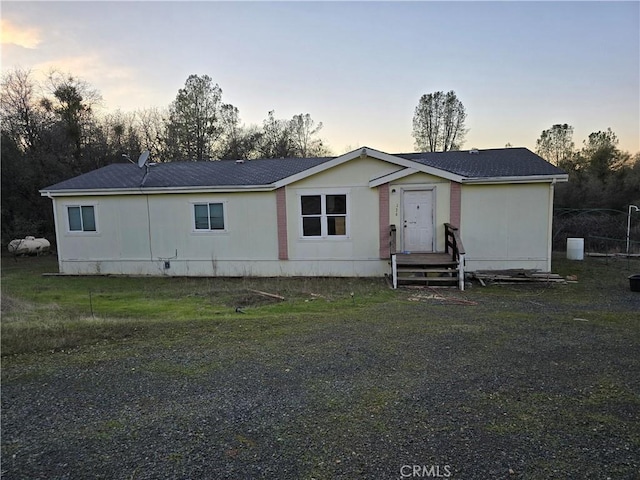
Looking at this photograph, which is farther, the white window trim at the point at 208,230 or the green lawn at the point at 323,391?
the white window trim at the point at 208,230

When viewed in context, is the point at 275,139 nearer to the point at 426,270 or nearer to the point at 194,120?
the point at 194,120

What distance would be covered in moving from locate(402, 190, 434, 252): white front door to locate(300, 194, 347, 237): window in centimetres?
179

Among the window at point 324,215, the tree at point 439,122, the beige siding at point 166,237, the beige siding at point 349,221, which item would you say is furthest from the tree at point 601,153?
the beige siding at point 166,237

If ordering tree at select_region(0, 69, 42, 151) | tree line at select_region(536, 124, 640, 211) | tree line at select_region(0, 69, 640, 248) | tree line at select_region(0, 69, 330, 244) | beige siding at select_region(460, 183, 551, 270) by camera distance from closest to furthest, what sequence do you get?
beige siding at select_region(460, 183, 551, 270)
tree line at select_region(0, 69, 330, 244)
tree line at select_region(0, 69, 640, 248)
tree at select_region(0, 69, 42, 151)
tree line at select_region(536, 124, 640, 211)

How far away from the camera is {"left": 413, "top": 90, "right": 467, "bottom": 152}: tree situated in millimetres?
34281

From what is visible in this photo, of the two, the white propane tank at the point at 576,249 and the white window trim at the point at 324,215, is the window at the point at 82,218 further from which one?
the white propane tank at the point at 576,249

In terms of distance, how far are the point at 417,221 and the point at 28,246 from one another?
17.6 metres

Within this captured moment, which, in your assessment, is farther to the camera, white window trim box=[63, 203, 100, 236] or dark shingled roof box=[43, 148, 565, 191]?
white window trim box=[63, 203, 100, 236]

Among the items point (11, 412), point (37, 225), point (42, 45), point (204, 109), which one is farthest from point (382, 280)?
point (204, 109)

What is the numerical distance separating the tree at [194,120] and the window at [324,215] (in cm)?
2045

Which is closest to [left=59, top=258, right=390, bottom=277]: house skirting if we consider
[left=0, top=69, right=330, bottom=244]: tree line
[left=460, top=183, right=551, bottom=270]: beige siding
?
A: [left=460, top=183, right=551, bottom=270]: beige siding

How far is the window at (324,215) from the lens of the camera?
11.7 meters

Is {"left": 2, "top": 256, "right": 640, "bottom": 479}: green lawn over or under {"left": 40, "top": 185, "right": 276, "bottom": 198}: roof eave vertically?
under

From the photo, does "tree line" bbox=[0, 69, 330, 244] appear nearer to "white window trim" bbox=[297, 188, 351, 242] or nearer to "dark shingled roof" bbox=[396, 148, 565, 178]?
"white window trim" bbox=[297, 188, 351, 242]
